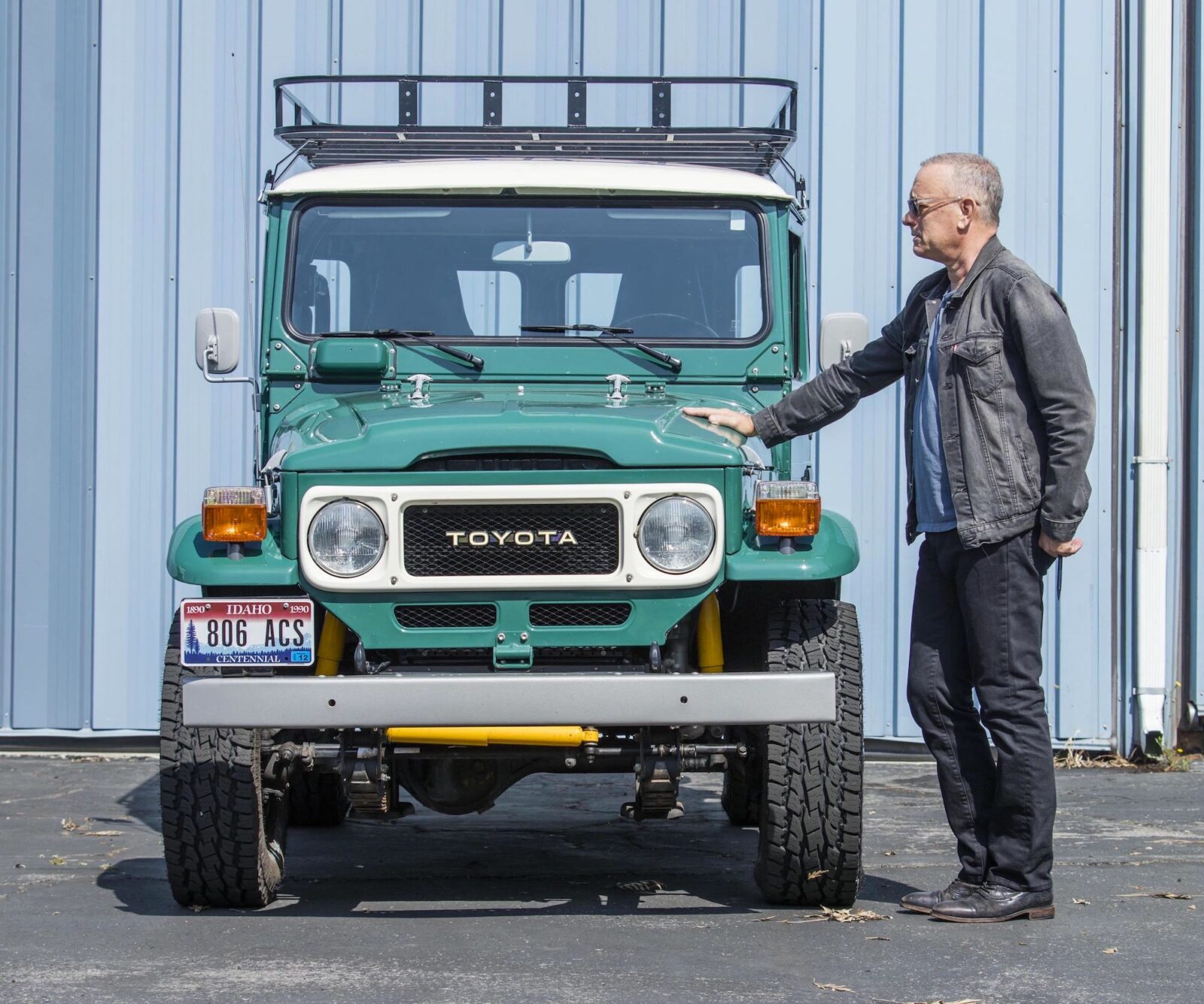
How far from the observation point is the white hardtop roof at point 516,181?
5.38 meters

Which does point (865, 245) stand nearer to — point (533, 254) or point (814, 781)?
point (533, 254)

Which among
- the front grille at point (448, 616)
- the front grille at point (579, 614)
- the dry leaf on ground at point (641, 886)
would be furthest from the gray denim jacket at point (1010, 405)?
the dry leaf on ground at point (641, 886)

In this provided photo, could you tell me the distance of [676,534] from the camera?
4.29 m

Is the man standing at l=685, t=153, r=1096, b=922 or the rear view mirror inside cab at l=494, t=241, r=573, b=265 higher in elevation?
the rear view mirror inside cab at l=494, t=241, r=573, b=265

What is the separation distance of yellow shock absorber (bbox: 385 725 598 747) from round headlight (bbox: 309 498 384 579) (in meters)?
0.44

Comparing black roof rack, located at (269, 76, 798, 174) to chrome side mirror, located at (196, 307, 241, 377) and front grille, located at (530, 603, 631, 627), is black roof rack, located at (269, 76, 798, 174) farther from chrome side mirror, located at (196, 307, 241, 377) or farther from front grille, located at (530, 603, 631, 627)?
front grille, located at (530, 603, 631, 627)

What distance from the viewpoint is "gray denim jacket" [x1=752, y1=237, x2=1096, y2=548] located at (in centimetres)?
422

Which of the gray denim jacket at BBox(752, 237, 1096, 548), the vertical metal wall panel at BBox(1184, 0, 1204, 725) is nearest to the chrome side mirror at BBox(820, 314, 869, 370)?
the gray denim jacket at BBox(752, 237, 1096, 548)

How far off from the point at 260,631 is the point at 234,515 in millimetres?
322

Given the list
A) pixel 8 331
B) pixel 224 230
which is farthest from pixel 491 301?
pixel 8 331

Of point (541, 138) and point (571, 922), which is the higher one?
point (541, 138)

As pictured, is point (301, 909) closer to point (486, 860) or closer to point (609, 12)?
point (486, 860)

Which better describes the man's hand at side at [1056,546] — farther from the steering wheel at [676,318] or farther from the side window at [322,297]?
the side window at [322,297]

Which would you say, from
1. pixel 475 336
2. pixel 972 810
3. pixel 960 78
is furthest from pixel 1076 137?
pixel 972 810
